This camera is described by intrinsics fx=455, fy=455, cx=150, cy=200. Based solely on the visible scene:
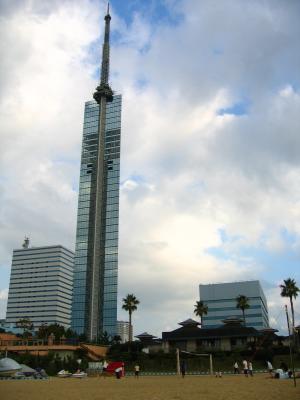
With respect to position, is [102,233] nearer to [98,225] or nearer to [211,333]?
[98,225]

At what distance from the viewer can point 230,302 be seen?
14625 cm

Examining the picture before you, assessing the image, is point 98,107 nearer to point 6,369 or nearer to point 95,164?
point 95,164

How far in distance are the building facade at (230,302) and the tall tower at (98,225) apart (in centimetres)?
3816

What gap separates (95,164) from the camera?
137000 millimetres

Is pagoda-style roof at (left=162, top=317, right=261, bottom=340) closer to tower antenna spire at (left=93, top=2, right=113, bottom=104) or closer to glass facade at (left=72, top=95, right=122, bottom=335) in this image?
glass facade at (left=72, top=95, right=122, bottom=335)

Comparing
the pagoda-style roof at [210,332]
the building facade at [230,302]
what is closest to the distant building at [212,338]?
the pagoda-style roof at [210,332]

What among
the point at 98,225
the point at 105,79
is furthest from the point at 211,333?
the point at 105,79

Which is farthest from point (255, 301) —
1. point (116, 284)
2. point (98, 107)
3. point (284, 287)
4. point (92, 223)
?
point (98, 107)

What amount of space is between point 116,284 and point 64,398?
10419 cm

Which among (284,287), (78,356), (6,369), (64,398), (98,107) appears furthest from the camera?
(98,107)

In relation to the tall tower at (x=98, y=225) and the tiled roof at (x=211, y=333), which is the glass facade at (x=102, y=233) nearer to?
the tall tower at (x=98, y=225)

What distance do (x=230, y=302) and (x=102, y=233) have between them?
1920 inches

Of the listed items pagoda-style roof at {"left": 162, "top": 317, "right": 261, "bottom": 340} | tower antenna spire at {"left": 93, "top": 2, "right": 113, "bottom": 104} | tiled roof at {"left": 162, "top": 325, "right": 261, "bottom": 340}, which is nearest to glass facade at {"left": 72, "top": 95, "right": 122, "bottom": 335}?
tower antenna spire at {"left": 93, "top": 2, "right": 113, "bottom": 104}

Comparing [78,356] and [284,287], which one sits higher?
[284,287]
